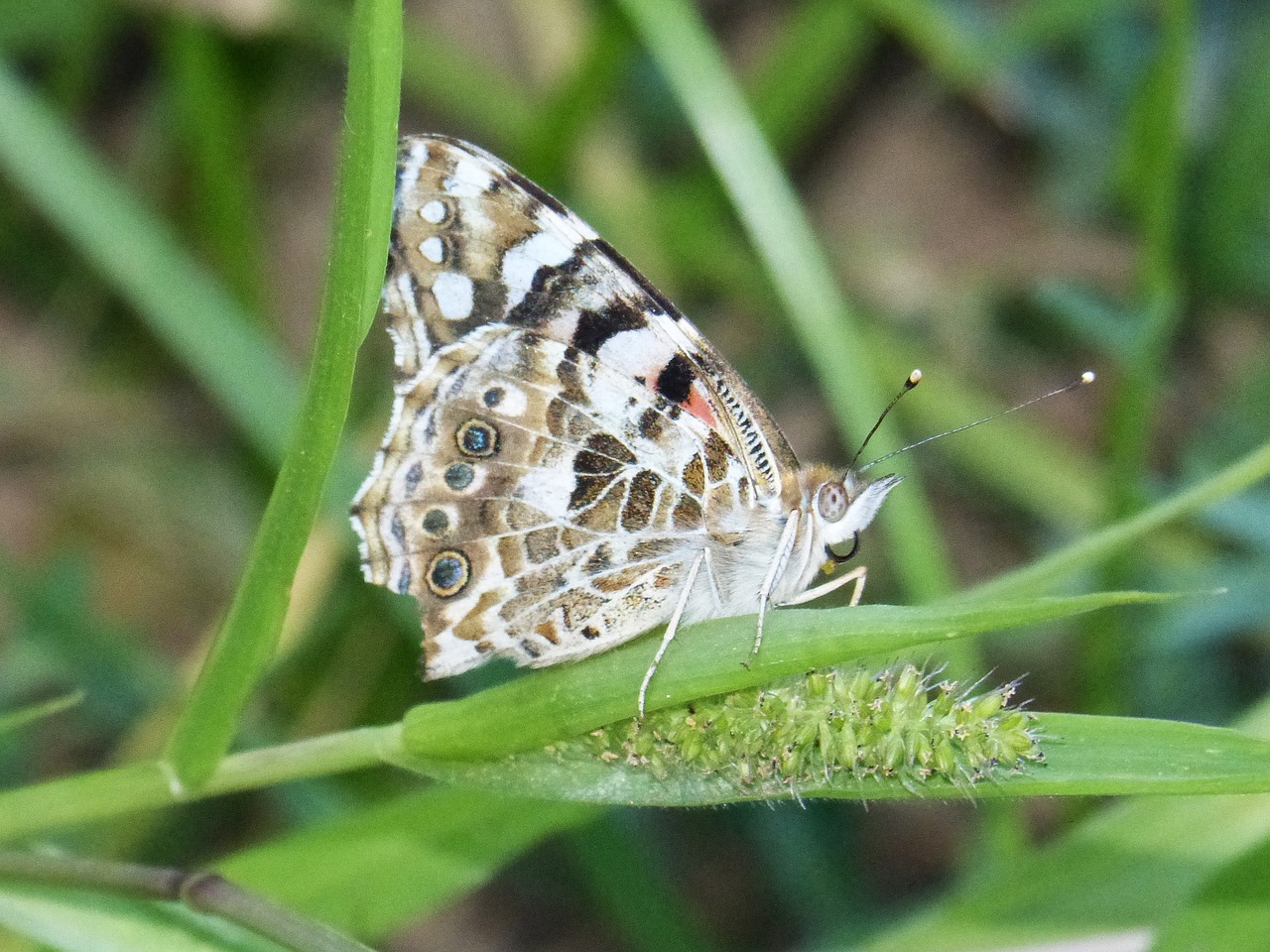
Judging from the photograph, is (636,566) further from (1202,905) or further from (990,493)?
(990,493)

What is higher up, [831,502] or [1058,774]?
[831,502]

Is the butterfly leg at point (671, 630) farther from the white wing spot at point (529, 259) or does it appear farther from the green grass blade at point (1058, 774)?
the white wing spot at point (529, 259)

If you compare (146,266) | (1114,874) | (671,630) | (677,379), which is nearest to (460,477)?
(677,379)

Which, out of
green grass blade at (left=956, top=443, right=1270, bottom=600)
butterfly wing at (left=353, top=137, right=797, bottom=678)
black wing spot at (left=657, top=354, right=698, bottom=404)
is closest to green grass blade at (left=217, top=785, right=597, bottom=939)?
butterfly wing at (left=353, top=137, right=797, bottom=678)

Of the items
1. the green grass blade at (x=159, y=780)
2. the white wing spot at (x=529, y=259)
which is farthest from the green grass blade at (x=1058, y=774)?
the white wing spot at (x=529, y=259)

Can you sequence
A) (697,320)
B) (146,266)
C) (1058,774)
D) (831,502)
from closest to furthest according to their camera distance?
(1058,774) < (831,502) < (146,266) < (697,320)

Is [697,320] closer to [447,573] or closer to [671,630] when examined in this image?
[447,573]

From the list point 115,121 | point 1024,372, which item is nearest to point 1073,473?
point 1024,372
